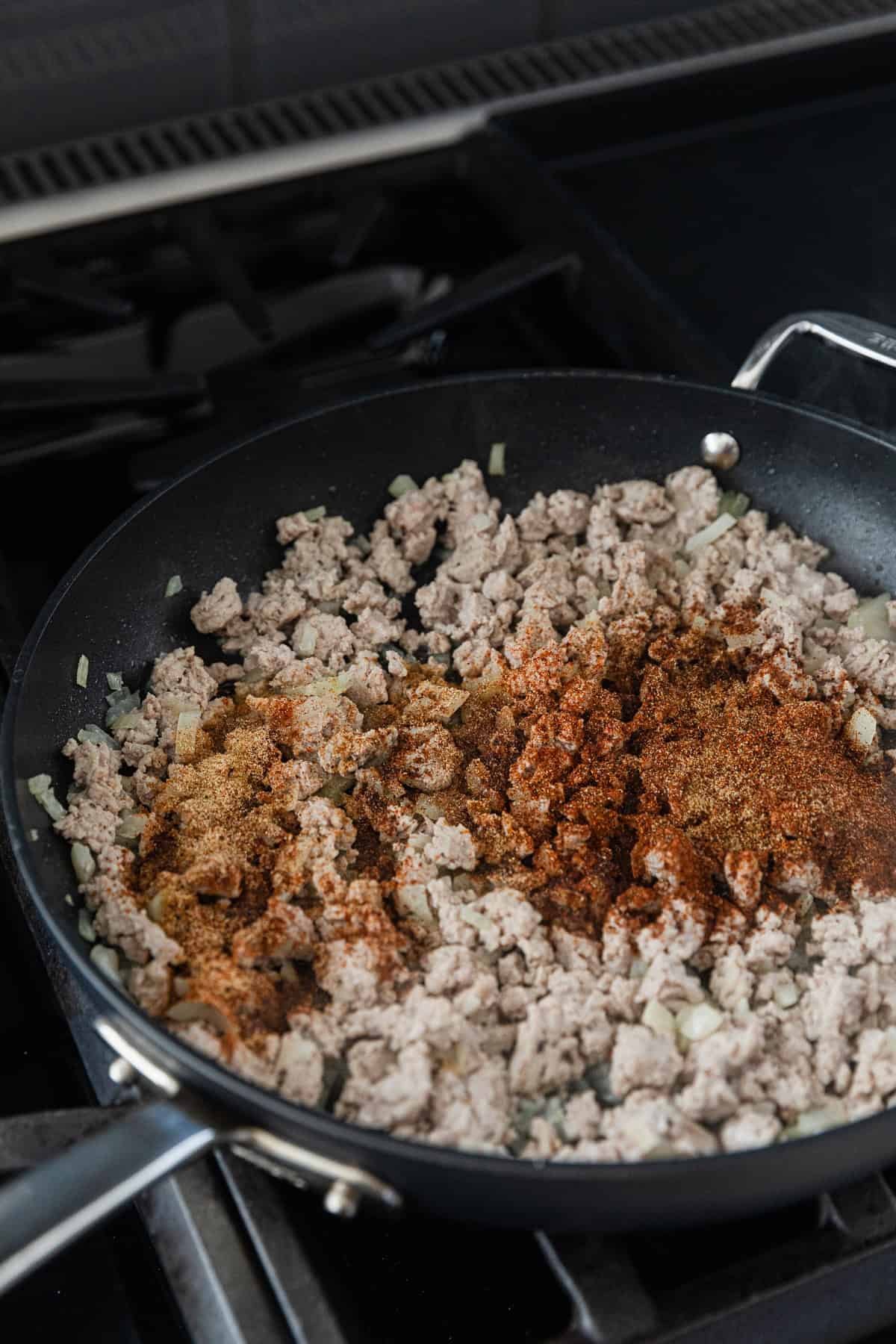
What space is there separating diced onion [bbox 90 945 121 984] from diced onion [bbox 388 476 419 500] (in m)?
0.51

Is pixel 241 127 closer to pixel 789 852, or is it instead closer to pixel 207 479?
pixel 207 479

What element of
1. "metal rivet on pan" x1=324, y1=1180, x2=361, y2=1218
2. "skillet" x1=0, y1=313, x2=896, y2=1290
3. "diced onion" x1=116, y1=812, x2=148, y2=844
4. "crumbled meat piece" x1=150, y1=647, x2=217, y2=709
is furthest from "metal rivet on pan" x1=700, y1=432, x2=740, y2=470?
"metal rivet on pan" x1=324, y1=1180, x2=361, y2=1218

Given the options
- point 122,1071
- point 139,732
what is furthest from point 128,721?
point 122,1071

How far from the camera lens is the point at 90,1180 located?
0.65 meters

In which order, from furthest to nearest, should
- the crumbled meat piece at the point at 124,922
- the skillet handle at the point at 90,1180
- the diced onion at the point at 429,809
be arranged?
the diced onion at the point at 429,809 < the crumbled meat piece at the point at 124,922 < the skillet handle at the point at 90,1180

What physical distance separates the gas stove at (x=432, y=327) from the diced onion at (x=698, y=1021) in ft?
0.37

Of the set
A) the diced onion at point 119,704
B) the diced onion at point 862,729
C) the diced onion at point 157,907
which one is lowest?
the diced onion at point 862,729

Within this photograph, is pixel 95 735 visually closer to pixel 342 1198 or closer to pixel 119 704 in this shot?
pixel 119 704

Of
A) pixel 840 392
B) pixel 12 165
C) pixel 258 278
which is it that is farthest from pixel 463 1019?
pixel 12 165

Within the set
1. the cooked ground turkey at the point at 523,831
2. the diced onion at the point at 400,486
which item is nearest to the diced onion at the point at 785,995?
the cooked ground turkey at the point at 523,831

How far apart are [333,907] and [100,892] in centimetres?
15

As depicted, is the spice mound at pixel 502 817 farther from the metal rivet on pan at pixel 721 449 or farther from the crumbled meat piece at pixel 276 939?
the metal rivet on pan at pixel 721 449

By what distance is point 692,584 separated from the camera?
1125 millimetres

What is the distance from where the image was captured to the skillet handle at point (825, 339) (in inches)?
42.7
